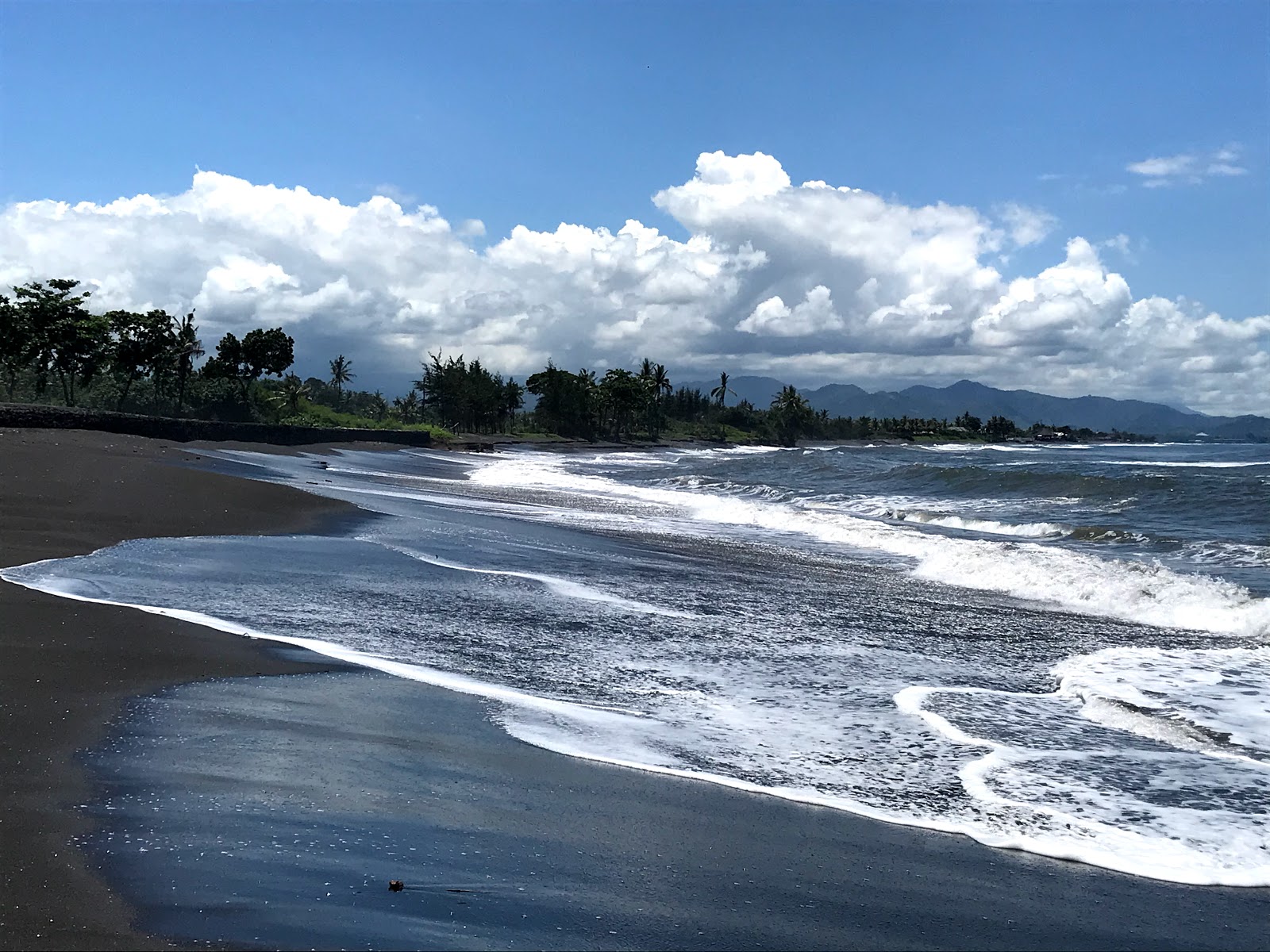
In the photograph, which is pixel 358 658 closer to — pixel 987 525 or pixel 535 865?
pixel 535 865

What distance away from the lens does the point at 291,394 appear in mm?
84125

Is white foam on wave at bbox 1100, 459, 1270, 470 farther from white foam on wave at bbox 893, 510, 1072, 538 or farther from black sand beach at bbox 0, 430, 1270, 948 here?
black sand beach at bbox 0, 430, 1270, 948

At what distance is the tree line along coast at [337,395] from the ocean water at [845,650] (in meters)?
46.5

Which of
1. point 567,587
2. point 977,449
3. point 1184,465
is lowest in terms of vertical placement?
point 567,587

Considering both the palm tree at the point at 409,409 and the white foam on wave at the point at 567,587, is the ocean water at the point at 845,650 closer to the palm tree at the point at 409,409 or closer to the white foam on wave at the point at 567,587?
the white foam on wave at the point at 567,587

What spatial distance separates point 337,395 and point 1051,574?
120 meters

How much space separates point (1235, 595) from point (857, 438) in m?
158

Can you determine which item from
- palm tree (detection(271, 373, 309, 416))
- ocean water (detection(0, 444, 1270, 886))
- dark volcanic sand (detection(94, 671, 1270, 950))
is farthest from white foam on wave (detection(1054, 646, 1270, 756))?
palm tree (detection(271, 373, 309, 416))

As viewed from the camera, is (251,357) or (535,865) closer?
(535,865)

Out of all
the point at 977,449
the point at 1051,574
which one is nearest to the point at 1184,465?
the point at 1051,574

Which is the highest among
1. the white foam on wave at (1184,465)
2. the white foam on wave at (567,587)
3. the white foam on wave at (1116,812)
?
the white foam on wave at (1184,465)

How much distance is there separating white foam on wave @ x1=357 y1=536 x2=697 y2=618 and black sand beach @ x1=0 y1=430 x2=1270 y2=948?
4.03 m

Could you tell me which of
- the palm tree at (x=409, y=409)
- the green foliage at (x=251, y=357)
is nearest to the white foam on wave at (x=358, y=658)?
the green foliage at (x=251, y=357)

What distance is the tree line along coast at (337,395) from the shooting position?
5416cm
